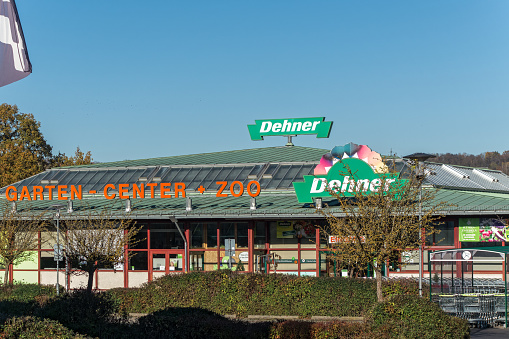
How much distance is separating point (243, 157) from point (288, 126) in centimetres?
373

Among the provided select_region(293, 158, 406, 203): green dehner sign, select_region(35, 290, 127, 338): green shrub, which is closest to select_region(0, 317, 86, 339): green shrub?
select_region(35, 290, 127, 338): green shrub

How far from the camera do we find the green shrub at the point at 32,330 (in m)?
13.0

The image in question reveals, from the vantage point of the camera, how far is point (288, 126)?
155ft

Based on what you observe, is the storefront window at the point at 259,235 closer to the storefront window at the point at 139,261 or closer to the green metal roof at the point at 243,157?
the storefront window at the point at 139,261

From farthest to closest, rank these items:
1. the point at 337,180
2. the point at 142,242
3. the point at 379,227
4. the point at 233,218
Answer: the point at 142,242, the point at 233,218, the point at 337,180, the point at 379,227

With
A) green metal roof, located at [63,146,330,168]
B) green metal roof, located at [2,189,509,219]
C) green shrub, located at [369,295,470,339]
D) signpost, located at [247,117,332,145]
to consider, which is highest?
signpost, located at [247,117,332,145]

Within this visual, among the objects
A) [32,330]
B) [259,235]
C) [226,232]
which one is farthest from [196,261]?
[32,330]

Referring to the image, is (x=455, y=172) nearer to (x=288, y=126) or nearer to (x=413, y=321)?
(x=288, y=126)

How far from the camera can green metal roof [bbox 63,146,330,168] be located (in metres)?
46.0

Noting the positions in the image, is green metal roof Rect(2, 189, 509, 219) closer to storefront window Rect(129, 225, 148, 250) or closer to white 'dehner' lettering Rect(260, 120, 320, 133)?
storefront window Rect(129, 225, 148, 250)

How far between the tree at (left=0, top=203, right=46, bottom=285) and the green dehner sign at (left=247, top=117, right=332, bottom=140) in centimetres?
1561

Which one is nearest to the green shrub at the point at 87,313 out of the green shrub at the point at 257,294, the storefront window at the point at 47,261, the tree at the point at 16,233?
the green shrub at the point at 257,294

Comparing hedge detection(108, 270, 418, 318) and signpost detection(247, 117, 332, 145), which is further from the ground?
signpost detection(247, 117, 332, 145)

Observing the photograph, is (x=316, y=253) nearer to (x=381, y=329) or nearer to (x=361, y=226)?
(x=361, y=226)
